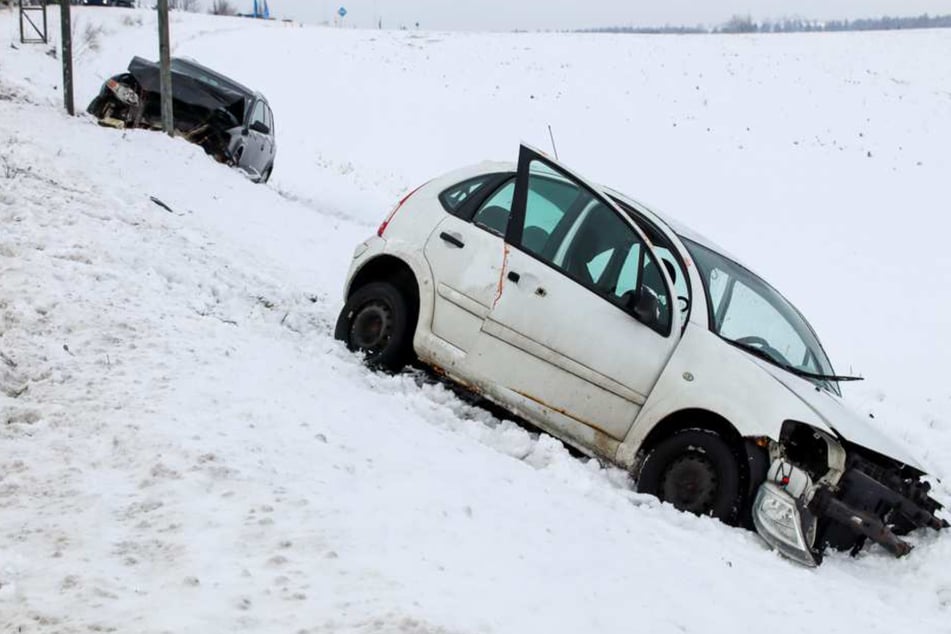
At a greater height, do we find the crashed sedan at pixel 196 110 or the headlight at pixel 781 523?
the headlight at pixel 781 523

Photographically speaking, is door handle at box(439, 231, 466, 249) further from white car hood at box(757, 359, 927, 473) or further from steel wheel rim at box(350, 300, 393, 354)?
white car hood at box(757, 359, 927, 473)

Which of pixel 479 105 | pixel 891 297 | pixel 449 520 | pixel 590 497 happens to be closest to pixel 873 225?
pixel 891 297

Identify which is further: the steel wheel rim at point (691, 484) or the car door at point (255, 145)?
the car door at point (255, 145)

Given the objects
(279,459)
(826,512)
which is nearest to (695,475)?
(826,512)

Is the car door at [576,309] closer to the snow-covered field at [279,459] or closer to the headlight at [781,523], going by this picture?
the snow-covered field at [279,459]

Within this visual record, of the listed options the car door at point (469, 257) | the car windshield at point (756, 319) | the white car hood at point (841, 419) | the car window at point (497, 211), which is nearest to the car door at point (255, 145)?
the car door at point (469, 257)

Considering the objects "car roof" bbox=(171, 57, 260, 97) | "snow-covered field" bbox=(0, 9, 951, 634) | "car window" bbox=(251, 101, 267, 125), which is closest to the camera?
"snow-covered field" bbox=(0, 9, 951, 634)

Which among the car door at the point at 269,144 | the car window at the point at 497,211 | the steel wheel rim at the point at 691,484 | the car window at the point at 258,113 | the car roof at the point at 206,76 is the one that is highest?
the car window at the point at 497,211

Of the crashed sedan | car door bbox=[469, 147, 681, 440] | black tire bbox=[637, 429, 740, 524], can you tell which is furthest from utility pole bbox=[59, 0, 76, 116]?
black tire bbox=[637, 429, 740, 524]

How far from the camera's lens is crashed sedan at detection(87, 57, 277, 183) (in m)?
14.1

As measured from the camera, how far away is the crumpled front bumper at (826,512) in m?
4.83

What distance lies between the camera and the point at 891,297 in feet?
49.9

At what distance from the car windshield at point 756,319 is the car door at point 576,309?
15.2 inches

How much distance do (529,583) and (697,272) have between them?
297 cm
